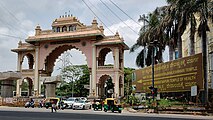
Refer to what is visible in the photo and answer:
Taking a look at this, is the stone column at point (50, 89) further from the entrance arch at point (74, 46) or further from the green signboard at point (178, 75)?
the green signboard at point (178, 75)

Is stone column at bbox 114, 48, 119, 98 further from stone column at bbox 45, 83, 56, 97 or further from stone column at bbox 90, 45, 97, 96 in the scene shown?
stone column at bbox 45, 83, 56, 97

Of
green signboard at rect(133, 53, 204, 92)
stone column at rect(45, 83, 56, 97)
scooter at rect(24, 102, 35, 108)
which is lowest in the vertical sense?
scooter at rect(24, 102, 35, 108)

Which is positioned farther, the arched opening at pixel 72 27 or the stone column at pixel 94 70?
the arched opening at pixel 72 27

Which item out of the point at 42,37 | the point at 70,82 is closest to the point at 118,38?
the point at 42,37

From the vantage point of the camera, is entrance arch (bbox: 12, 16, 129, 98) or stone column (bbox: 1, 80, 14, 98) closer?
stone column (bbox: 1, 80, 14, 98)

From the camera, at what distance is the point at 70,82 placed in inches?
2911

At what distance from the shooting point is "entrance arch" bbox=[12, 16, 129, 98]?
43281mm

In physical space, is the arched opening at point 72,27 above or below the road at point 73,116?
above

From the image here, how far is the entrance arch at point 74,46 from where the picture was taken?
142 feet

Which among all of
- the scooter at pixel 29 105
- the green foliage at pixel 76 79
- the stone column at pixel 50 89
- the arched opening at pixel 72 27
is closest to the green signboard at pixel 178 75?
the stone column at pixel 50 89

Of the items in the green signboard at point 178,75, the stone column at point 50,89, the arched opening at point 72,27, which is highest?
the arched opening at point 72,27

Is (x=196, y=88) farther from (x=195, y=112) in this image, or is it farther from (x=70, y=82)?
(x=70, y=82)

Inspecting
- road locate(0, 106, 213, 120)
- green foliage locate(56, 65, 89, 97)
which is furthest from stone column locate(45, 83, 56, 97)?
green foliage locate(56, 65, 89, 97)

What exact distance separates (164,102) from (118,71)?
14210 millimetres
